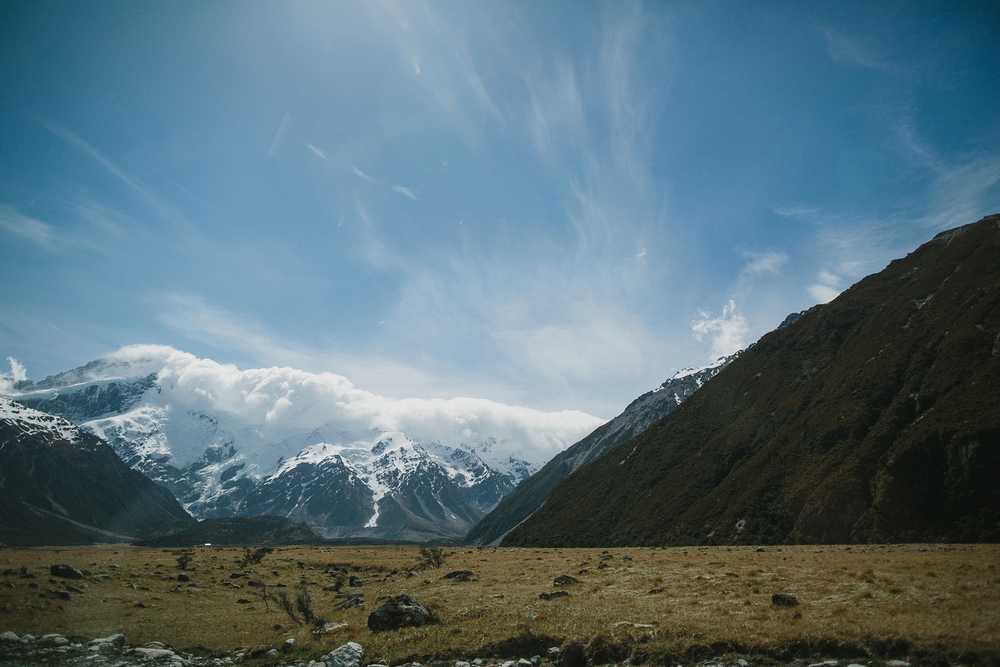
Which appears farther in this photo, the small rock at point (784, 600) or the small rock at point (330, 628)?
the small rock at point (330, 628)

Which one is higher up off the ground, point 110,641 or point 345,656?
point 345,656

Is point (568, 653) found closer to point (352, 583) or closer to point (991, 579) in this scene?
point (991, 579)

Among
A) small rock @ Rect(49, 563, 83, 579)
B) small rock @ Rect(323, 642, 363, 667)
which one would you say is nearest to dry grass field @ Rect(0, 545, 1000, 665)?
small rock @ Rect(323, 642, 363, 667)

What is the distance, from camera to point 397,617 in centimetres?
2252

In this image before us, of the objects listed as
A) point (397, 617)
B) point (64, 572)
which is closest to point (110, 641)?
point (397, 617)

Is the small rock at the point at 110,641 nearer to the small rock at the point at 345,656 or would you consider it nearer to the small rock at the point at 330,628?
the small rock at the point at 330,628

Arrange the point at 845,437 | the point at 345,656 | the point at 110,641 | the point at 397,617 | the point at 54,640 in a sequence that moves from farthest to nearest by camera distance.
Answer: the point at 845,437, the point at 397,617, the point at 110,641, the point at 54,640, the point at 345,656

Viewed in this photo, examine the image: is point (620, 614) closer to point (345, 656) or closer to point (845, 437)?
point (345, 656)

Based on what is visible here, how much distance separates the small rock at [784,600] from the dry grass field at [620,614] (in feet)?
1.31

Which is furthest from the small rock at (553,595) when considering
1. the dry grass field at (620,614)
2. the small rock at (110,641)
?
the small rock at (110,641)

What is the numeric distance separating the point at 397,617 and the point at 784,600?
17.4 metres

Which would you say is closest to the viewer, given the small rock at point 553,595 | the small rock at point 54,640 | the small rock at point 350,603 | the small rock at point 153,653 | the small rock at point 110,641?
the small rock at point 153,653

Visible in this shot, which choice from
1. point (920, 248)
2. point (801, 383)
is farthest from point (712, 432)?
point (920, 248)

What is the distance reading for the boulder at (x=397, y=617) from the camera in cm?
2208
